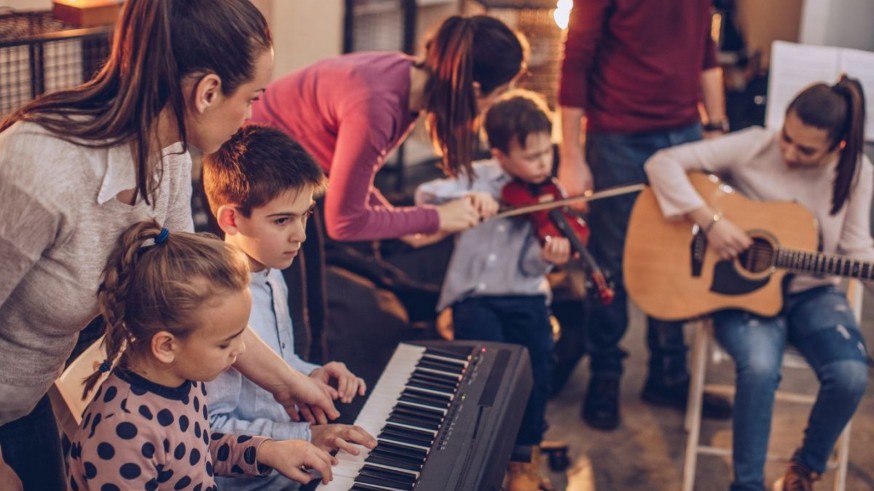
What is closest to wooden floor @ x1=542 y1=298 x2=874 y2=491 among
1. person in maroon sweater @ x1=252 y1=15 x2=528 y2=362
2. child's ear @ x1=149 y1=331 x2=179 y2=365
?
person in maroon sweater @ x1=252 y1=15 x2=528 y2=362

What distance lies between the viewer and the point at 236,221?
6.26 ft

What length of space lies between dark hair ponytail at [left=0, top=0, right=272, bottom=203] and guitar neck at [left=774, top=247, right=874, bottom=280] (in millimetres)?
1710

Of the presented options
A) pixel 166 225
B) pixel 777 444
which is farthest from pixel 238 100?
pixel 777 444

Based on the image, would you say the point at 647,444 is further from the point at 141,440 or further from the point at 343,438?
the point at 141,440

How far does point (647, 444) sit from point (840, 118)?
44.9 inches

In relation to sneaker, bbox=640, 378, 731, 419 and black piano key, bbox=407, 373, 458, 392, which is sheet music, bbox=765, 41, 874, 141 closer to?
sneaker, bbox=640, 378, 731, 419

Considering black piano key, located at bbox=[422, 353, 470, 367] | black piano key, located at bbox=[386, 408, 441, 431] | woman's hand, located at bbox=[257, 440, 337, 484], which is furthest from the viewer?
black piano key, located at bbox=[422, 353, 470, 367]

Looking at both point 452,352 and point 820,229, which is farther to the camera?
point 820,229

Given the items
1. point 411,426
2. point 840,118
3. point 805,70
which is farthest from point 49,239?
point 805,70

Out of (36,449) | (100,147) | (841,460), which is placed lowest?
(841,460)

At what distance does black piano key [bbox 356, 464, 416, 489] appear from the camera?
1.71 meters

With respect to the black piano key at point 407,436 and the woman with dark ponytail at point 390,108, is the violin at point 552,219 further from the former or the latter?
the black piano key at point 407,436

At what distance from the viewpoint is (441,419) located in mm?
1891

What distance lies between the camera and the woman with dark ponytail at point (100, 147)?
1432 millimetres
